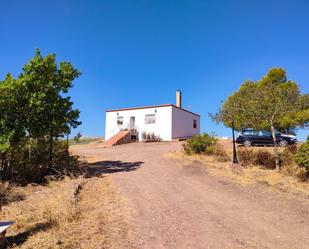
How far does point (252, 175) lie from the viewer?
11.5 meters

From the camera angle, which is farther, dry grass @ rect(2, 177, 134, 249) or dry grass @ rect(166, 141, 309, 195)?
dry grass @ rect(166, 141, 309, 195)

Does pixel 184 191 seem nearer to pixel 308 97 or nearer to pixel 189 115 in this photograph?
pixel 308 97

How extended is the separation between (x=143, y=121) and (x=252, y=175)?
19.0 m

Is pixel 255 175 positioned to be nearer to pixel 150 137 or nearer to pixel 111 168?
pixel 111 168

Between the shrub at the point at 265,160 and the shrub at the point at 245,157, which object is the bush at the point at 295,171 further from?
the shrub at the point at 245,157

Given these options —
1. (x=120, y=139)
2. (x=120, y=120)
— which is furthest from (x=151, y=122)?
(x=120, y=139)

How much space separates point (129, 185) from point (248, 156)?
787 centimetres

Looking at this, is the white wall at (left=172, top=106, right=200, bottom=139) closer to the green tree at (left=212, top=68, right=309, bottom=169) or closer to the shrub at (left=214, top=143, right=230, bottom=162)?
the shrub at (left=214, top=143, right=230, bottom=162)

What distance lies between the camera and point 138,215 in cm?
665

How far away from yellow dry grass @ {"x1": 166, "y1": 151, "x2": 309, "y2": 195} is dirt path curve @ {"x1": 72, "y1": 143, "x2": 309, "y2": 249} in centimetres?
68

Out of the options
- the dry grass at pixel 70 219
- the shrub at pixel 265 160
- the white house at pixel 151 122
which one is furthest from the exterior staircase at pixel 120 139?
the dry grass at pixel 70 219

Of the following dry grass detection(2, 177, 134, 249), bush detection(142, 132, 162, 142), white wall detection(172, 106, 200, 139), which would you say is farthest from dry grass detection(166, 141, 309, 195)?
white wall detection(172, 106, 200, 139)

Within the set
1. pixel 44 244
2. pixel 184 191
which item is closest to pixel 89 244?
pixel 44 244

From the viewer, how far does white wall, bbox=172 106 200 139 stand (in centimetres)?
2893
